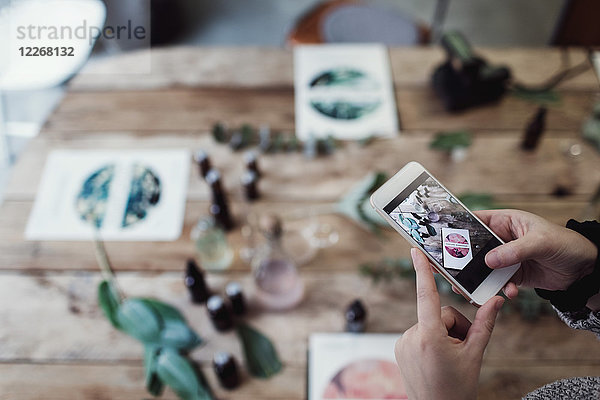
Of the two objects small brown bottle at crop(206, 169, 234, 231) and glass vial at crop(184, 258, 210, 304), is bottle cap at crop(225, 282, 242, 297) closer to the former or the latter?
glass vial at crop(184, 258, 210, 304)

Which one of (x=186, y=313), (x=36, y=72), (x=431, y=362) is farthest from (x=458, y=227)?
(x=36, y=72)

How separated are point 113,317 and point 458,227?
0.67 metres

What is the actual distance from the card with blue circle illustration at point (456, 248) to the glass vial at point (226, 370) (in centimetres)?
Result: 43

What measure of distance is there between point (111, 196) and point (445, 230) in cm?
80

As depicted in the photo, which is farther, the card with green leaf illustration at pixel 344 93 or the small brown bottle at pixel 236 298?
the card with green leaf illustration at pixel 344 93

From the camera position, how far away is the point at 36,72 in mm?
999

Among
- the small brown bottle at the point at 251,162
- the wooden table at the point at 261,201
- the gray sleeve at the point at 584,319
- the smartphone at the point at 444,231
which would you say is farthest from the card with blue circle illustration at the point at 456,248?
the small brown bottle at the point at 251,162

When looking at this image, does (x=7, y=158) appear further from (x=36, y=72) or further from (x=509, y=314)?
(x=509, y=314)

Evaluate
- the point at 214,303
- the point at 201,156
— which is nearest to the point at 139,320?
the point at 214,303

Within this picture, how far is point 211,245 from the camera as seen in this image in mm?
1018

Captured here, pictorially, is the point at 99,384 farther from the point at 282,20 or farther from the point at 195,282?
the point at 282,20

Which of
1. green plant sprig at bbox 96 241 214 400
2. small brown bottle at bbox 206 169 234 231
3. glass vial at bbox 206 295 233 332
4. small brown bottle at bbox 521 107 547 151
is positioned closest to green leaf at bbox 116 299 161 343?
green plant sprig at bbox 96 241 214 400

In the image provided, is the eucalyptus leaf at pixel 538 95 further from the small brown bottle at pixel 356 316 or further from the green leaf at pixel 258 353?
the green leaf at pixel 258 353

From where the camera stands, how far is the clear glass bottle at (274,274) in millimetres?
945
